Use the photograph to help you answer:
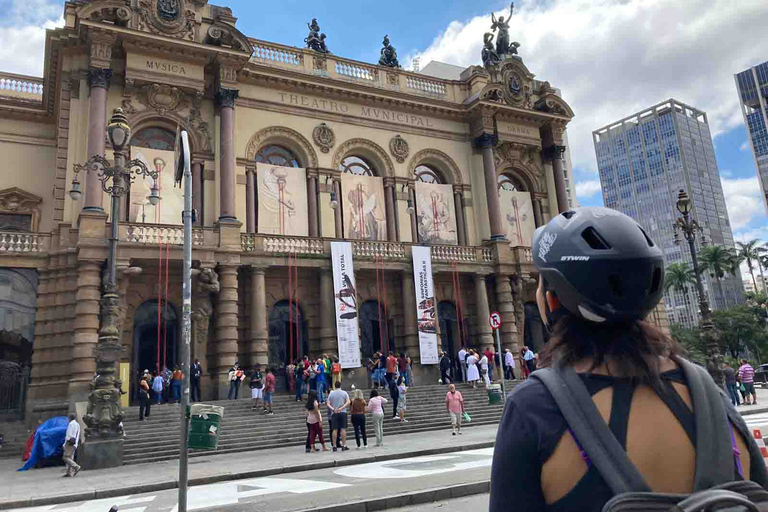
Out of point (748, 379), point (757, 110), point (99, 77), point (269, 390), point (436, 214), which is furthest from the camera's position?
point (757, 110)

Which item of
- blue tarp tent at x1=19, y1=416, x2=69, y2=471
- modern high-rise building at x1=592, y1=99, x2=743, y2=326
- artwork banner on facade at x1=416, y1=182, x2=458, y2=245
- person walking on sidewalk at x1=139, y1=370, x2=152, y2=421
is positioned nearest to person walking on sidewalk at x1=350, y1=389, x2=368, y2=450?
person walking on sidewalk at x1=139, y1=370, x2=152, y2=421

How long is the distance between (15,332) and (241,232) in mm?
9137

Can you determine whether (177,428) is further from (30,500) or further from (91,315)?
(30,500)

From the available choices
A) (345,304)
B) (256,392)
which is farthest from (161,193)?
(256,392)

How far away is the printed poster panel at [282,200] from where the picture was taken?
2730cm

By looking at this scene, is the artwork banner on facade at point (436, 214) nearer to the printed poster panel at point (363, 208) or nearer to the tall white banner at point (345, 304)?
the printed poster panel at point (363, 208)

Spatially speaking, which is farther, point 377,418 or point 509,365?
point 509,365

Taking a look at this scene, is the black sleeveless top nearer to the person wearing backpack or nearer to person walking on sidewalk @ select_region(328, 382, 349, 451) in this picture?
the person wearing backpack

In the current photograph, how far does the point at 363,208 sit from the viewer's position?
29672 mm

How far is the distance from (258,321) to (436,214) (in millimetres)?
11950

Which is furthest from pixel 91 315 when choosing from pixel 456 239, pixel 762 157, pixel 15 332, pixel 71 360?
pixel 762 157

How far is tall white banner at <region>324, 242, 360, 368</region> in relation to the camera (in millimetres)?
25094

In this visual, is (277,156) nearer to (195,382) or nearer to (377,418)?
(195,382)

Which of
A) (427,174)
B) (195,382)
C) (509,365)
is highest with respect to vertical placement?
(427,174)
